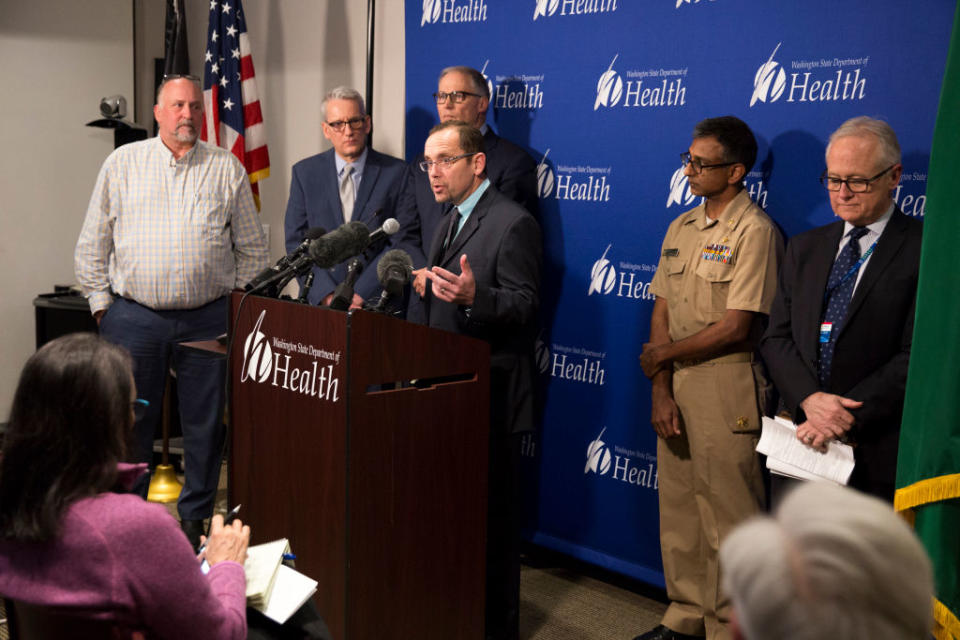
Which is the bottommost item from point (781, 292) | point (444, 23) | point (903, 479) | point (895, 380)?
point (903, 479)

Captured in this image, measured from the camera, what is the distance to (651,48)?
3.55 meters

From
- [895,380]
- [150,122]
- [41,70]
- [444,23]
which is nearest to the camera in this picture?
[895,380]

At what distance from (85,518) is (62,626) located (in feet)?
0.55

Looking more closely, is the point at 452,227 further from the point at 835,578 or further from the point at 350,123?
the point at 835,578

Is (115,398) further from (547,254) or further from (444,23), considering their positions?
(444,23)

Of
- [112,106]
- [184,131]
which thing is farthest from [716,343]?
[112,106]

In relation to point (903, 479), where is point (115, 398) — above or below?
above

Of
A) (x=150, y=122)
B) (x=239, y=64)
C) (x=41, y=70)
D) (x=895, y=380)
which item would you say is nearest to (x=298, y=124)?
(x=239, y=64)

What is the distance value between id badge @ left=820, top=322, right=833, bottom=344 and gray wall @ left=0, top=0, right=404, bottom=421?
3.30 meters

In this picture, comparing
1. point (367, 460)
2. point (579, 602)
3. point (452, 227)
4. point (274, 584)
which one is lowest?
point (579, 602)

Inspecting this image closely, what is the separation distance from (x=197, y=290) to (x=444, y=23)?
177cm

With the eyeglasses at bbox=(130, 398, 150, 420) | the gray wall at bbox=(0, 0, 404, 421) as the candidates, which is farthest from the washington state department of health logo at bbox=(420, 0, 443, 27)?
the eyeglasses at bbox=(130, 398, 150, 420)

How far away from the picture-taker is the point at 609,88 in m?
3.70

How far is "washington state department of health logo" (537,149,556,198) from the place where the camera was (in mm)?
3941
